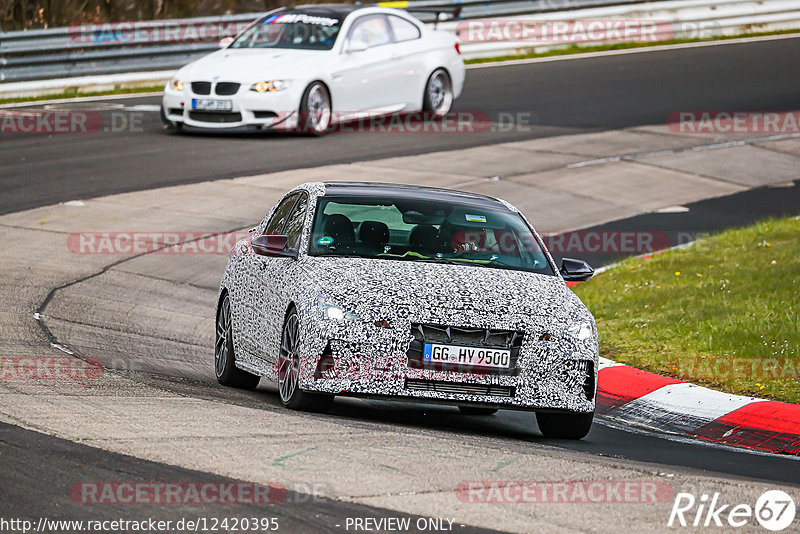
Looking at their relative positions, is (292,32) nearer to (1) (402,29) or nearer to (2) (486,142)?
(1) (402,29)

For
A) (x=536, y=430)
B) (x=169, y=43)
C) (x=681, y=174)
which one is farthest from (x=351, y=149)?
(x=536, y=430)

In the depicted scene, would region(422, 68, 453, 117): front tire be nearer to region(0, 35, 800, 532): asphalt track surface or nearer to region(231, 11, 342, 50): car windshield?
region(0, 35, 800, 532): asphalt track surface

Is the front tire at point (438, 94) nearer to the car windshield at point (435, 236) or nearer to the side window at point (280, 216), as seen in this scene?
the side window at point (280, 216)

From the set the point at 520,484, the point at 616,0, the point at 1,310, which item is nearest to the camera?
the point at 520,484

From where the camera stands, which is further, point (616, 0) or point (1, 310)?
point (616, 0)

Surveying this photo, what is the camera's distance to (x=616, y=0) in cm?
3158

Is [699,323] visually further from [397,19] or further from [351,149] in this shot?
[397,19]

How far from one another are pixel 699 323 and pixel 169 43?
16.5m

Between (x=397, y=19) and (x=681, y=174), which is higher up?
(x=397, y=19)

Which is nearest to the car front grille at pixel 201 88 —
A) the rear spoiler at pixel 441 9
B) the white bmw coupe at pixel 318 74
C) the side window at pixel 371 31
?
the white bmw coupe at pixel 318 74

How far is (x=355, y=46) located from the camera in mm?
21312

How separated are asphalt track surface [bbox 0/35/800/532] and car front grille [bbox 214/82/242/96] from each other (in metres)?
0.78

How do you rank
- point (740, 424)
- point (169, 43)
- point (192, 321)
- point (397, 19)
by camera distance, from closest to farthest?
1. point (740, 424)
2. point (192, 321)
3. point (397, 19)
4. point (169, 43)

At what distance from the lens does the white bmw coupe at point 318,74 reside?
20062 mm
